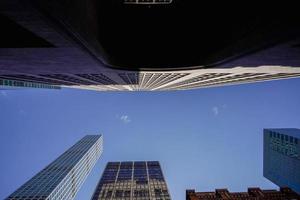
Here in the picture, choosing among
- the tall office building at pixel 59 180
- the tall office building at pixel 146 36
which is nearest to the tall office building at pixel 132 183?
the tall office building at pixel 59 180

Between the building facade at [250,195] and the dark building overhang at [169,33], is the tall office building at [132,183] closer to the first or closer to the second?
the building facade at [250,195]

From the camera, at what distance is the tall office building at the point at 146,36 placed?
10.2 metres

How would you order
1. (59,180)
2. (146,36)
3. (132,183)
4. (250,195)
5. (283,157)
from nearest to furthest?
(146,36) → (250,195) → (283,157) → (59,180) → (132,183)

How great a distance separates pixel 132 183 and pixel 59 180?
34.3 meters

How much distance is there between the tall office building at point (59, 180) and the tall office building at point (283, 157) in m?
95.6

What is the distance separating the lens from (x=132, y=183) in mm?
125000

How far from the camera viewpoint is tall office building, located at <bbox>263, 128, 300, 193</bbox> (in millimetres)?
98562

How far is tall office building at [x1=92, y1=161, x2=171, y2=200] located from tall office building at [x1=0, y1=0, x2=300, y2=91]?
93.5 metres

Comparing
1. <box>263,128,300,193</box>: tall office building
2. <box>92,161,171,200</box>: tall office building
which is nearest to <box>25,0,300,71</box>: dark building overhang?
<box>92,161,171,200</box>: tall office building

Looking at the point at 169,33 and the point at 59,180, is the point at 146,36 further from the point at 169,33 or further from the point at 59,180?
the point at 59,180

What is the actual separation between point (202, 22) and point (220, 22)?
147cm

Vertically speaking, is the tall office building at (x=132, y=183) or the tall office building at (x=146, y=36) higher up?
the tall office building at (x=146, y=36)

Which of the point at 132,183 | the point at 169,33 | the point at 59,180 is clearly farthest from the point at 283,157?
the point at 169,33

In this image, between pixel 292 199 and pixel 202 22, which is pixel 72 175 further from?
pixel 202 22
